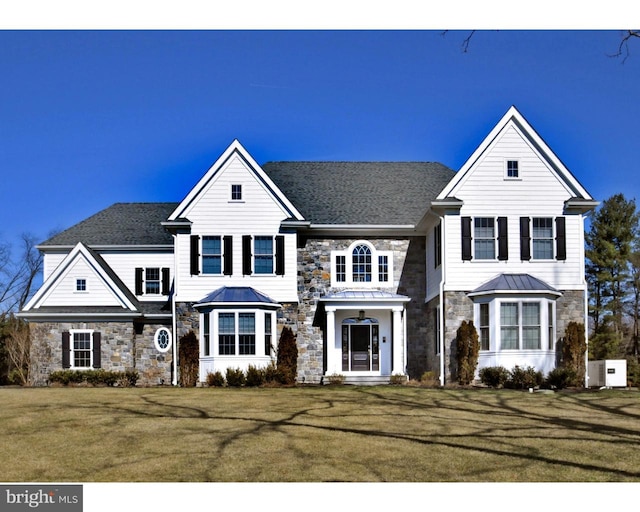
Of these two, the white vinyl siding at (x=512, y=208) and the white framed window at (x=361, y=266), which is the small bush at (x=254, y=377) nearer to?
the white framed window at (x=361, y=266)

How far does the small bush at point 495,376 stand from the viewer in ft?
85.1

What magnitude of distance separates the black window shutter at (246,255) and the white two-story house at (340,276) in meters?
0.04

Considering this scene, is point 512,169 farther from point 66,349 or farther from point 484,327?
point 66,349

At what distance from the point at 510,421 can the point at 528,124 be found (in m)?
12.9

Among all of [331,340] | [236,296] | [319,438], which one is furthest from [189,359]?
[319,438]

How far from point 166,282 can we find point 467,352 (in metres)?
12.7

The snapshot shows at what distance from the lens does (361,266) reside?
1211 inches

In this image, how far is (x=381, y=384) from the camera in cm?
2742

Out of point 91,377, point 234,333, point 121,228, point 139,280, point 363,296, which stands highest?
point 121,228

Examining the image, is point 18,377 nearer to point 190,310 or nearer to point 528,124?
Answer: point 190,310

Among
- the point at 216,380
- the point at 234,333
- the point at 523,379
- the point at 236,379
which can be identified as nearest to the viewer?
the point at 523,379

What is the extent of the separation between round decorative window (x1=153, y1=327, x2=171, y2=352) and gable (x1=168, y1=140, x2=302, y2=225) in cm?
475

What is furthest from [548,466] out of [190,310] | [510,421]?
[190,310]

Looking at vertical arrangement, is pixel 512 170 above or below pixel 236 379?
above
